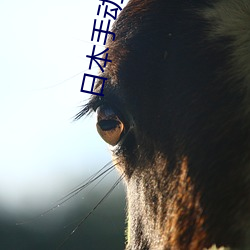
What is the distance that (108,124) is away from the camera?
2766mm

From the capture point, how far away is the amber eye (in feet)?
8.95

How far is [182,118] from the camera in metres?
2.38

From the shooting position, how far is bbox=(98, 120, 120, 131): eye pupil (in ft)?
8.99

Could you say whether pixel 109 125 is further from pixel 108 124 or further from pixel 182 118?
pixel 182 118

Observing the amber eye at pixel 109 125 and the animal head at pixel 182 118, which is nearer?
the animal head at pixel 182 118

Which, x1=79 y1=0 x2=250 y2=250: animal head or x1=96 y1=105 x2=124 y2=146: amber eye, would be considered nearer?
x1=79 y1=0 x2=250 y2=250: animal head

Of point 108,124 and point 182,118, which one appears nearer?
point 182,118

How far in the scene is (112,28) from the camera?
2.74m

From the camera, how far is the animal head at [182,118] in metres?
2.17

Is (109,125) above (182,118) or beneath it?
above

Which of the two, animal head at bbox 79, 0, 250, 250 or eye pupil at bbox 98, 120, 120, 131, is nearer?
animal head at bbox 79, 0, 250, 250

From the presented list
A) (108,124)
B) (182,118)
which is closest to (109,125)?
(108,124)

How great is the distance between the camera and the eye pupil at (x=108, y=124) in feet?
8.99

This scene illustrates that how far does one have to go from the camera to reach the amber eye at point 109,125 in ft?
8.95
